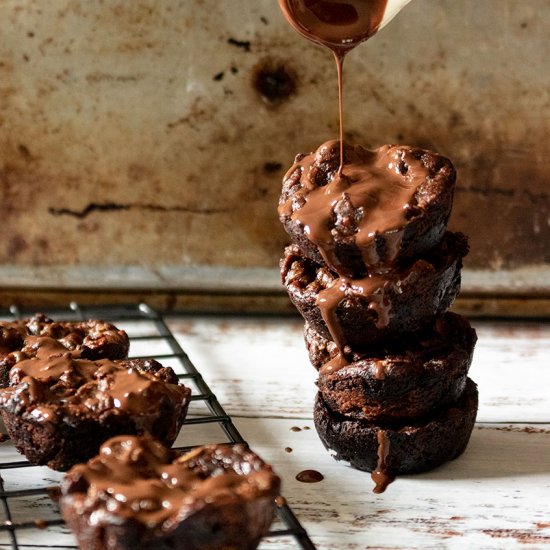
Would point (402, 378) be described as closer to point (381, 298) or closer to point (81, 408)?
point (381, 298)

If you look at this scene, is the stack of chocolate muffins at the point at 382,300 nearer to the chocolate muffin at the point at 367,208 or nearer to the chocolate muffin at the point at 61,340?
the chocolate muffin at the point at 367,208

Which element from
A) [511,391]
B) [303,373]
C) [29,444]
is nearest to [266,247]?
[303,373]

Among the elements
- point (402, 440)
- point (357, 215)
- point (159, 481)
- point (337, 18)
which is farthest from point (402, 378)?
point (337, 18)

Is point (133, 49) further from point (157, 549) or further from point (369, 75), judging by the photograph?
point (157, 549)

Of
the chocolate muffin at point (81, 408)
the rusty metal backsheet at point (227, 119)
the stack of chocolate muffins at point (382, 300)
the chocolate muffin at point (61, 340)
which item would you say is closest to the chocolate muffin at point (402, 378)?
the stack of chocolate muffins at point (382, 300)

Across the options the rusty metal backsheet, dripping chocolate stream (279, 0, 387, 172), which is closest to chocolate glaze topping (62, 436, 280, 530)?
dripping chocolate stream (279, 0, 387, 172)

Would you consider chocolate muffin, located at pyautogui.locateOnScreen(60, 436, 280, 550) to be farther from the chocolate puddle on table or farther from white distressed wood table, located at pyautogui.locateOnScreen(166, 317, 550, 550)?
the chocolate puddle on table

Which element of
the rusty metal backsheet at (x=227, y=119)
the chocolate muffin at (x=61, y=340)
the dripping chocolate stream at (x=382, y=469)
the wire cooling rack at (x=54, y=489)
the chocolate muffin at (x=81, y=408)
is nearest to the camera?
the wire cooling rack at (x=54, y=489)
